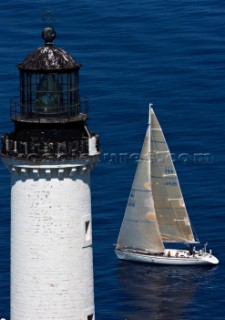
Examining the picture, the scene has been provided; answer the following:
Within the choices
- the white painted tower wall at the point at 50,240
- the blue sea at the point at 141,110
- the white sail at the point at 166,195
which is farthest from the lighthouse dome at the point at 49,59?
the white sail at the point at 166,195

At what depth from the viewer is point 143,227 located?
120 meters

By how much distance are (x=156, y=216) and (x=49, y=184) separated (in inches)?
2978

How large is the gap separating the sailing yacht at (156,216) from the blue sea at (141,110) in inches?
42.1

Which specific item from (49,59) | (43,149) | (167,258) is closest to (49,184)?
(43,149)

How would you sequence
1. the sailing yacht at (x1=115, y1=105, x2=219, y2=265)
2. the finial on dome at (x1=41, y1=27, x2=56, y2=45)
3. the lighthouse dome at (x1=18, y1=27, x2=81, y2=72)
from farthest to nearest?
the sailing yacht at (x1=115, y1=105, x2=219, y2=265)
the finial on dome at (x1=41, y1=27, x2=56, y2=45)
the lighthouse dome at (x1=18, y1=27, x2=81, y2=72)

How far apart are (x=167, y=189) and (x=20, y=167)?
→ 73526mm

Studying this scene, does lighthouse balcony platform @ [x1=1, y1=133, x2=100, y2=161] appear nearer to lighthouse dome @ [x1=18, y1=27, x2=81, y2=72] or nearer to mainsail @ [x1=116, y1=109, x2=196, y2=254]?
lighthouse dome @ [x1=18, y1=27, x2=81, y2=72]

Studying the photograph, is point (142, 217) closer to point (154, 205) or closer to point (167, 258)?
point (154, 205)

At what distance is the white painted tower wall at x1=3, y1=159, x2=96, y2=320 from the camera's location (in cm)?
4591

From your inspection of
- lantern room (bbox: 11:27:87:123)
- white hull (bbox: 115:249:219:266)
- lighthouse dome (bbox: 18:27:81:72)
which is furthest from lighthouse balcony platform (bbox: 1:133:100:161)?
white hull (bbox: 115:249:219:266)

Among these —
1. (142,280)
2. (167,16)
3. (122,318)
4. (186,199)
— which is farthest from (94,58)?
(122,318)

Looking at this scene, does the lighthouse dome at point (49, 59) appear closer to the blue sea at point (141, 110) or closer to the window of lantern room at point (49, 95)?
the window of lantern room at point (49, 95)

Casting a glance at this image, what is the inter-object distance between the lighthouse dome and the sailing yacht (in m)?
68.7

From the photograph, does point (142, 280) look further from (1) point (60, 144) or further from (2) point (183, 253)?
(1) point (60, 144)
